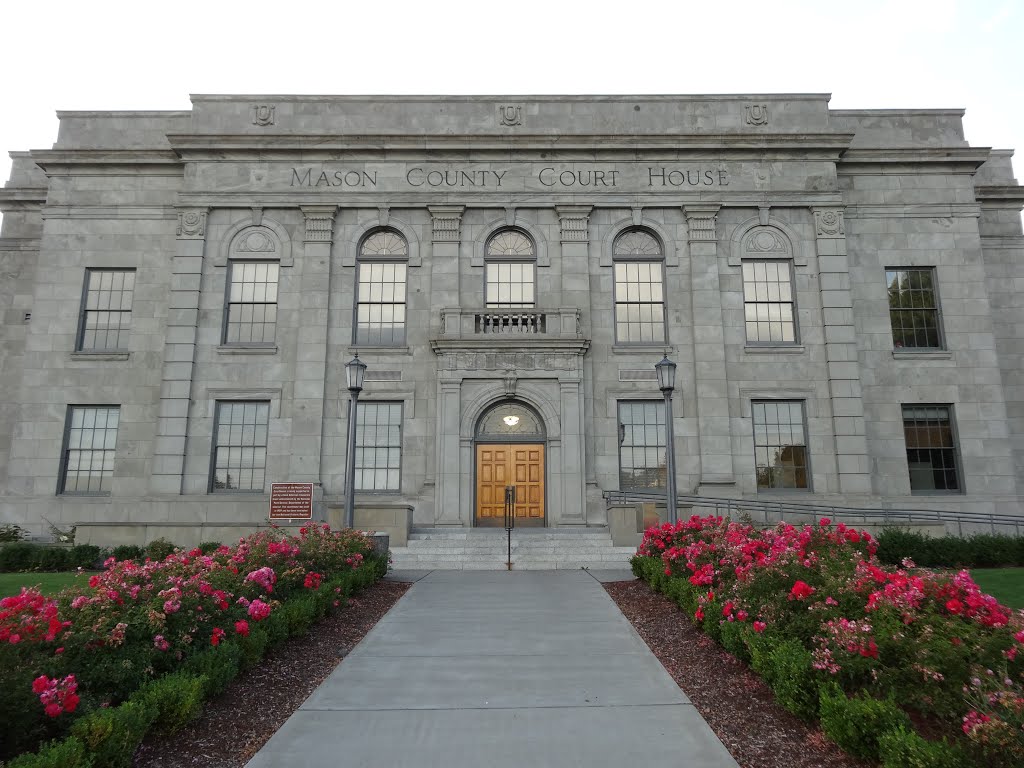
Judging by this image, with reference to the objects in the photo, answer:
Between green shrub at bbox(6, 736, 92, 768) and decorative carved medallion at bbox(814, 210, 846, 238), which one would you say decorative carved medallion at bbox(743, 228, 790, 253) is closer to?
decorative carved medallion at bbox(814, 210, 846, 238)

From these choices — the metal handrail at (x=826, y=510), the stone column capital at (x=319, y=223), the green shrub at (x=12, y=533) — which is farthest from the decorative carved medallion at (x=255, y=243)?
the metal handrail at (x=826, y=510)

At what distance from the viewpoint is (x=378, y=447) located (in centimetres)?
2255

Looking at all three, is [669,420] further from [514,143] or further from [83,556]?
[83,556]

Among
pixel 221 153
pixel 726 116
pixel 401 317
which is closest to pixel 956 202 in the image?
pixel 726 116

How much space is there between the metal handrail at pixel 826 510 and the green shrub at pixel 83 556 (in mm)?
14083

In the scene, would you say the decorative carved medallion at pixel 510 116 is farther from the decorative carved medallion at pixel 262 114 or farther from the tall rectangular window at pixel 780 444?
the tall rectangular window at pixel 780 444

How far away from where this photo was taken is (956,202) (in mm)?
24094

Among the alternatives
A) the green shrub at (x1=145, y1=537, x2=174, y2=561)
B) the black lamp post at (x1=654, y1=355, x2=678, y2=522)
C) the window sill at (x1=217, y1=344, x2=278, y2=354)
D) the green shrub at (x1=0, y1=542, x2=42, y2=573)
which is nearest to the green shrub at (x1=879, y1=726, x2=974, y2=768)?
the black lamp post at (x1=654, y1=355, x2=678, y2=522)

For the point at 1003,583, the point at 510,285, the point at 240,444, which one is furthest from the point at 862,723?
the point at 240,444

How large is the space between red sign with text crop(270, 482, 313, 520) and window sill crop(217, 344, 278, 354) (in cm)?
551

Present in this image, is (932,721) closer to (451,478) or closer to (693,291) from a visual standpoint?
(451,478)

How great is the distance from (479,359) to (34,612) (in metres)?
17.0

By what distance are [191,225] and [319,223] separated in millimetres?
4421

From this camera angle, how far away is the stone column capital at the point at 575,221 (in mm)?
23625
